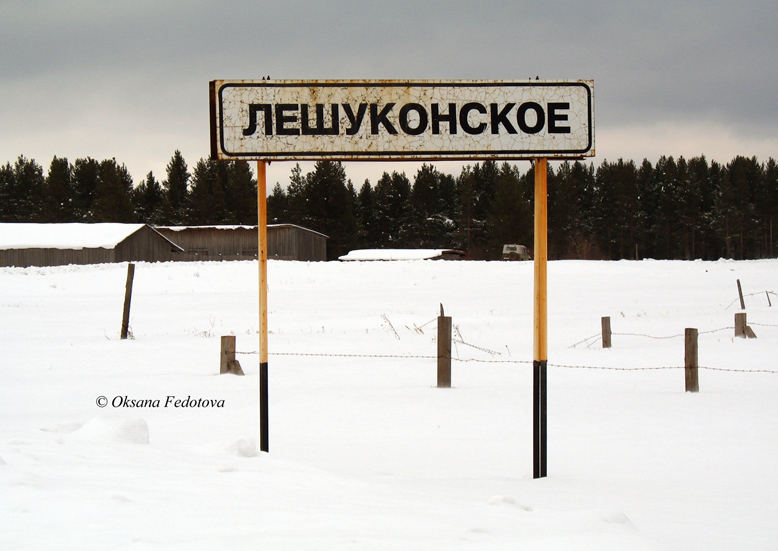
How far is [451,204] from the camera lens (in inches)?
3639

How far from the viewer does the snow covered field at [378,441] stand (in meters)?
3.37

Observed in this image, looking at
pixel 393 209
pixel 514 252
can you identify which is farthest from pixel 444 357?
pixel 393 209

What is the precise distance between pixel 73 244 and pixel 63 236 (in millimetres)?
1841

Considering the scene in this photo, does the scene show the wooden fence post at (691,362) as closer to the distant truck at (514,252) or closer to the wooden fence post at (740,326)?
the wooden fence post at (740,326)

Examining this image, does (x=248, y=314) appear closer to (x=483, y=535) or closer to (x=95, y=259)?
(x=483, y=535)

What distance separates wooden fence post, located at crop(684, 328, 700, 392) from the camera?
9914 mm

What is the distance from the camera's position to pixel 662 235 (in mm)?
91688

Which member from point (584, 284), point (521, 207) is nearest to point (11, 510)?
point (584, 284)

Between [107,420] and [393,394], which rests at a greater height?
[107,420]

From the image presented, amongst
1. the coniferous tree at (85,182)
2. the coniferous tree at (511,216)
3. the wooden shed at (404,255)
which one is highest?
the coniferous tree at (85,182)

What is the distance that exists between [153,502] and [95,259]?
53127 mm

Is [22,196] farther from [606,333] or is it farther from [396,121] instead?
[396,121]

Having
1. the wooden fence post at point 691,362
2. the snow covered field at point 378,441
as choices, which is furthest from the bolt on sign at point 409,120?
the wooden fence post at point 691,362

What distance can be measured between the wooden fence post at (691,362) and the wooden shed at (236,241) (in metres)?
53.3
